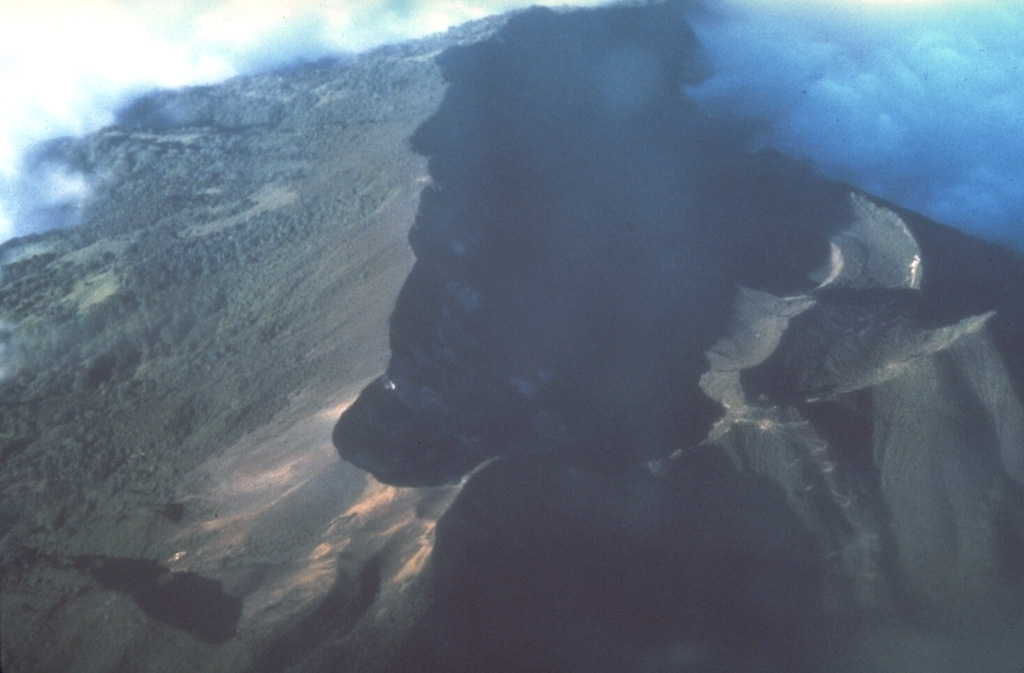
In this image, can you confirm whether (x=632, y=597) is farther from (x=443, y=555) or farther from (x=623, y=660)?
(x=443, y=555)

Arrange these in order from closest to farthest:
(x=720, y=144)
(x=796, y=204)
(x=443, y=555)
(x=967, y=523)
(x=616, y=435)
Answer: (x=443, y=555)
(x=967, y=523)
(x=616, y=435)
(x=796, y=204)
(x=720, y=144)

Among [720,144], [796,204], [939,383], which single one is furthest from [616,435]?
[720,144]

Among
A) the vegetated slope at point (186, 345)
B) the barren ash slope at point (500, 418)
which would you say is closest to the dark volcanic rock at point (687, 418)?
the barren ash slope at point (500, 418)

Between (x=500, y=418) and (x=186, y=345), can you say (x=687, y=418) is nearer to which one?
(x=500, y=418)

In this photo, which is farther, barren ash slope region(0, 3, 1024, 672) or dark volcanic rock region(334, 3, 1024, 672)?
dark volcanic rock region(334, 3, 1024, 672)

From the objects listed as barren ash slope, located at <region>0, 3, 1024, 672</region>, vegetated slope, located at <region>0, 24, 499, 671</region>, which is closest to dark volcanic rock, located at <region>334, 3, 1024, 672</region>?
barren ash slope, located at <region>0, 3, 1024, 672</region>

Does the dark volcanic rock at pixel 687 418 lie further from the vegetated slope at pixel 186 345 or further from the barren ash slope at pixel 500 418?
the vegetated slope at pixel 186 345

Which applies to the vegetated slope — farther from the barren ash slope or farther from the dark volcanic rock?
the dark volcanic rock
